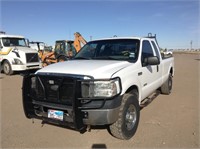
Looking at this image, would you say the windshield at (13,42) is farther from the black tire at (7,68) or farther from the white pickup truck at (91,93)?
the white pickup truck at (91,93)

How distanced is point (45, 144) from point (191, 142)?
270cm

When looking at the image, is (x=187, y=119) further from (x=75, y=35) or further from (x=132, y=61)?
(x=75, y=35)

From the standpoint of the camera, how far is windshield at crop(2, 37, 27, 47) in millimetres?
12917

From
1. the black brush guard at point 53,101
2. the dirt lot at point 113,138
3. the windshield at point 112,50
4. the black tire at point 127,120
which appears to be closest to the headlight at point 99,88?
the black brush guard at point 53,101

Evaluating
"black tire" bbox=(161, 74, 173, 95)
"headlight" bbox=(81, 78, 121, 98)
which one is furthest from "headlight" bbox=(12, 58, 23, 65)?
"headlight" bbox=(81, 78, 121, 98)

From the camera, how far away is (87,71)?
11.1 feet

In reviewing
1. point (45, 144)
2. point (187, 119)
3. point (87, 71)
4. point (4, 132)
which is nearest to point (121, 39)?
point (87, 71)

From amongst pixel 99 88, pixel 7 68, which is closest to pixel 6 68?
pixel 7 68

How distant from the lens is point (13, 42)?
43.7ft

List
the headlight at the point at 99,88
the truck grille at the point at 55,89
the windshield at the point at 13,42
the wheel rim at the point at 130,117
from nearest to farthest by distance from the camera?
1. the headlight at the point at 99,88
2. the truck grille at the point at 55,89
3. the wheel rim at the point at 130,117
4. the windshield at the point at 13,42

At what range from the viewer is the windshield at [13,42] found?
42.4ft

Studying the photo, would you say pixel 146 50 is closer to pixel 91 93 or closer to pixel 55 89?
pixel 91 93

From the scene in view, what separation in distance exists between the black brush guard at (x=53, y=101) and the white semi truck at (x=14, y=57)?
9.25 metres

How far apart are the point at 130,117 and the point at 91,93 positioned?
112cm
